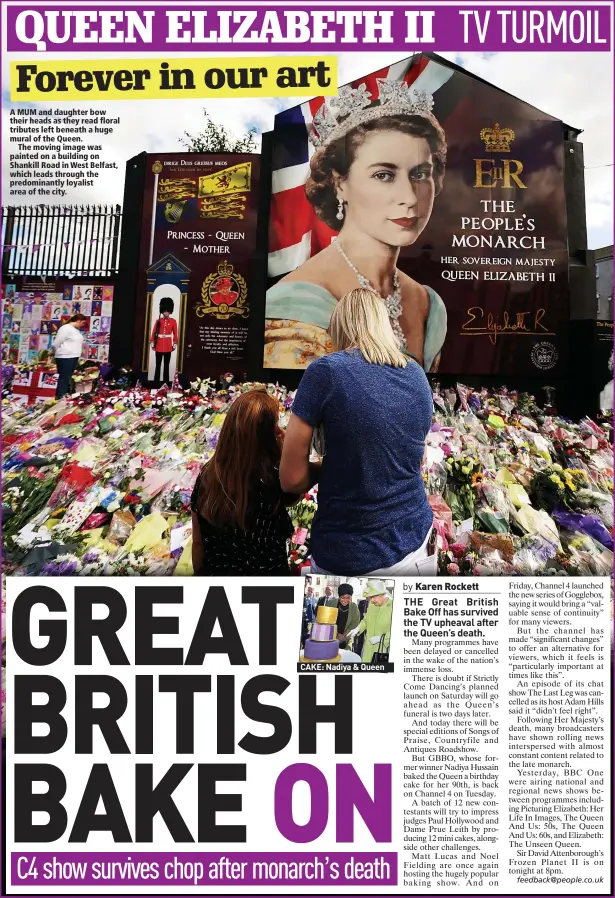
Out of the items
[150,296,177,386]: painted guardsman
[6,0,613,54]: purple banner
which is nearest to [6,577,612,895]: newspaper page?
[150,296,177,386]: painted guardsman

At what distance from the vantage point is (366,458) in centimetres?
196

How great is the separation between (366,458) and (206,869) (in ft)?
5.67

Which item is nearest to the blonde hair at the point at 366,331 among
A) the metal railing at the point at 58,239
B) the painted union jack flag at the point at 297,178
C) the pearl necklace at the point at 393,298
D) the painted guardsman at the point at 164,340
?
the pearl necklace at the point at 393,298

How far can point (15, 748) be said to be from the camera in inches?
85.9

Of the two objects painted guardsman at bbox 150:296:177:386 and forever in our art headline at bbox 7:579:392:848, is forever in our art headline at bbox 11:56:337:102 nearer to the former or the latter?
painted guardsman at bbox 150:296:177:386

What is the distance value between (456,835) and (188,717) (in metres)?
1.15

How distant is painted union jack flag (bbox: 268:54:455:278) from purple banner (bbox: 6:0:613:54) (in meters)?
0.11

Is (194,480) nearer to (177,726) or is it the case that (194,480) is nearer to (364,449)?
(364,449)

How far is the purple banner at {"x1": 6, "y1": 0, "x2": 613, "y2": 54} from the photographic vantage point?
2.31 metres

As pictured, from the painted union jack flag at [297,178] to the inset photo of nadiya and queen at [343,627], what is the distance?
1436 mm

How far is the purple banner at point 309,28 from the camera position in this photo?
231 centimetres

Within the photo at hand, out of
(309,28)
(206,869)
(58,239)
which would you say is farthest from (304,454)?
(309,28)

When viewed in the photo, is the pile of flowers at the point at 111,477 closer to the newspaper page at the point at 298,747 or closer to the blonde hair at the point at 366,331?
the newspaper page at the point at 298,747

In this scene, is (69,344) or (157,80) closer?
(157,80)
